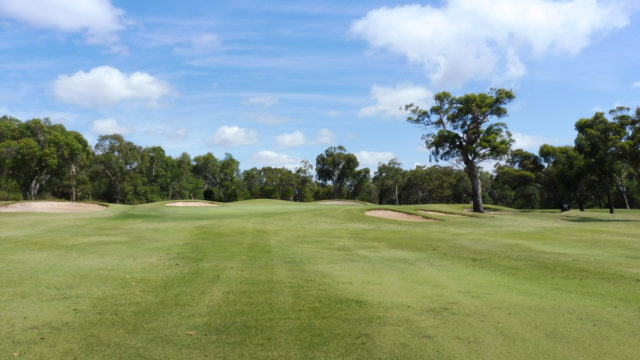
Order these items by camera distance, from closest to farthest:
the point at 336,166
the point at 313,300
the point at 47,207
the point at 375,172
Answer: the point at 313,300
the point at 47,207
the point at 336,166
the point at 375,172

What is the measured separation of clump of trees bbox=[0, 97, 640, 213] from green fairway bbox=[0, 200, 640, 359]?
27.2 m

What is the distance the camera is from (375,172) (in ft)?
350

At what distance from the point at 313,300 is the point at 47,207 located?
3268cm

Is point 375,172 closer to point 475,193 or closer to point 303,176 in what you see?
point 303,176

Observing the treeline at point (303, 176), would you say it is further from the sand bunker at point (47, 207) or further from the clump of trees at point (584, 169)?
the sand bunker at point (47, 207)

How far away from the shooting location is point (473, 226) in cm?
2350

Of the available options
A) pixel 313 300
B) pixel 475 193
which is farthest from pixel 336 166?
pixel 313 300

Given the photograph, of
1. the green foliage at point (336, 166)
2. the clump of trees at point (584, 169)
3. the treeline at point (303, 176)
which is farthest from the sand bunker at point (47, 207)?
the green foliage at point (336, 166)

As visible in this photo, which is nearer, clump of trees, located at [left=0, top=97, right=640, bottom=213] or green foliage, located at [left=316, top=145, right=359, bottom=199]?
clump of trees, located at [left=0, top=97, right=640, bottom=213]

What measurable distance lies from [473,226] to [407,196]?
81.3 meters

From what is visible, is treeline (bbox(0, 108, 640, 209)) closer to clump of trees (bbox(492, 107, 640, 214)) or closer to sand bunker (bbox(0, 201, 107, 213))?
clump of trees (bbox(492, 107, 640, 214))

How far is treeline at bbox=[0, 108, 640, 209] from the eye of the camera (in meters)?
40.7

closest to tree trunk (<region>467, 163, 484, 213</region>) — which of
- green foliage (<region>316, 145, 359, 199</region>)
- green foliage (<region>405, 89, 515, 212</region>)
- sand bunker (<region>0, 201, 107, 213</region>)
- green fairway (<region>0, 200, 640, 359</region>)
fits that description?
green foliage (<region>405, 89, 515, 212</region>)

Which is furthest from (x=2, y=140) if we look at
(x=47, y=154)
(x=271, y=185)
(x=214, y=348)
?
(x=214, y=348)
